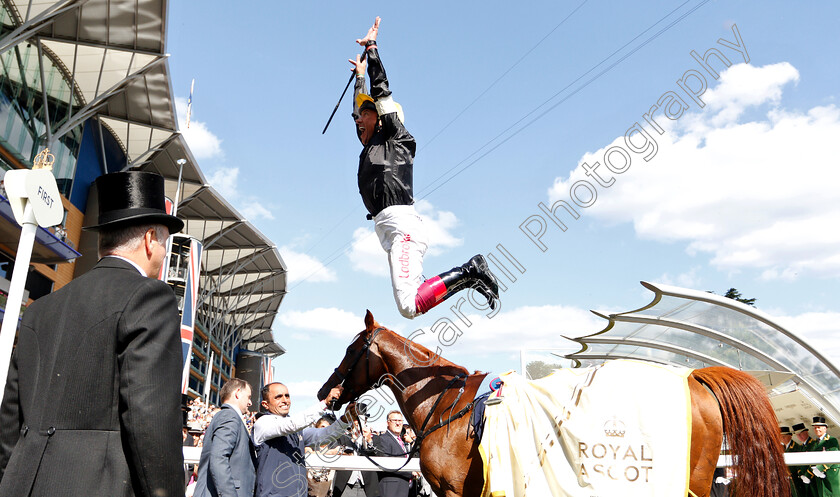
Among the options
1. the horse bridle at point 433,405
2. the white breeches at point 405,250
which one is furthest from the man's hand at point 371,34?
the horse bridle at point 433,405

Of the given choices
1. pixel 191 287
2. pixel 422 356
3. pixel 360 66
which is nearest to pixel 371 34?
pixel 360 66

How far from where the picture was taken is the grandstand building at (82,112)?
761 inches

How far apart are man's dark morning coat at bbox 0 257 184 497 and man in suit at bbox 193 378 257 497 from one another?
7.66 ft

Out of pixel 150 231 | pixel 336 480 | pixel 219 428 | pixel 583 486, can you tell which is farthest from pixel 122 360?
pixel 336 480

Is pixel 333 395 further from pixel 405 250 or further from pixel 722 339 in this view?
pixel 722 339

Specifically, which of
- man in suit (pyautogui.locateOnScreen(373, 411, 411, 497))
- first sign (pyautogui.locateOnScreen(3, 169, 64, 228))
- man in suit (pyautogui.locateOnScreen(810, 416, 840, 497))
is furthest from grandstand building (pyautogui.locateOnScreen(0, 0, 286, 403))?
man in suit (pyautogui.locateOnScreen(810, 416, 840, 497))

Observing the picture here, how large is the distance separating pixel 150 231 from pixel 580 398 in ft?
9.82

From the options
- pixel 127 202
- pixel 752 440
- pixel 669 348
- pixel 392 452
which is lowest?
pixel 392 452

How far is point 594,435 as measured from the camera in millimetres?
3908

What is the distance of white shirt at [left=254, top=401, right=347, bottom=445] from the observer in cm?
463

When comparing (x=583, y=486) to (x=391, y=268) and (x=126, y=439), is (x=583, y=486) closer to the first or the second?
(x=391, y=268)

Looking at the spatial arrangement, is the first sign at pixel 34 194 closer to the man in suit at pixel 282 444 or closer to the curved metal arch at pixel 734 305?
the man in suit at pixel 282 444

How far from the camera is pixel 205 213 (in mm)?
36719

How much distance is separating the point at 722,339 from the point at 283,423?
6.95 meters
